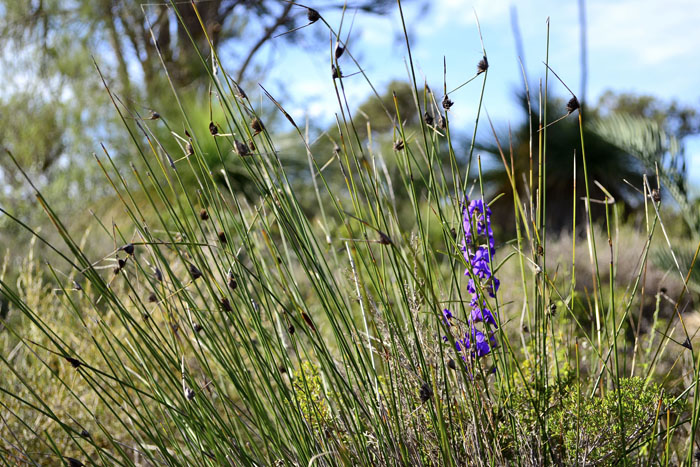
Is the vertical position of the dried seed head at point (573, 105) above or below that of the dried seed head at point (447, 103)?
below

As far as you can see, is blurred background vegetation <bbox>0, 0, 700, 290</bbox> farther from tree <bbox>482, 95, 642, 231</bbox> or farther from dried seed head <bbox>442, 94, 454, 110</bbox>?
dried seed head <bbox>442, 94, 454, 110</bbox>

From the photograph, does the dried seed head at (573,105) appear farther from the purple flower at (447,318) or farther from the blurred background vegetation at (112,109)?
the blurred background vegetation at (112,109)

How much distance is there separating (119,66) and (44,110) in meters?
1.31

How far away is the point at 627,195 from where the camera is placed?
9.65 m

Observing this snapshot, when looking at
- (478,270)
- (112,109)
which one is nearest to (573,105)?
(478,270)

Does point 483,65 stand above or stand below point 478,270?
above

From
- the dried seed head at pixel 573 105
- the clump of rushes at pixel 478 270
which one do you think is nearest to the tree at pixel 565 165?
the clump of rushes at pixel 478 270

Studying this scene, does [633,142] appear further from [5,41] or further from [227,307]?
[5,41]

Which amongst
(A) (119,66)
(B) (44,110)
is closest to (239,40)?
(A) (119,66)

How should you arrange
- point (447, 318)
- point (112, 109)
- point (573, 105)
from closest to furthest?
point (573, 105), point (447, 318), point (112, 109)

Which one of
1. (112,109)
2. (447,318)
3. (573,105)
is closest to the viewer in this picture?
(573,105)

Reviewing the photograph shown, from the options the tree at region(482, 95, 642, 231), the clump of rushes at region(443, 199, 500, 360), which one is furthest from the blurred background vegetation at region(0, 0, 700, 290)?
the clump of rushes at region(443, 199, 500, 360)

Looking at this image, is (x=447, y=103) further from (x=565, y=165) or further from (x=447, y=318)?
(x=565, y=165)

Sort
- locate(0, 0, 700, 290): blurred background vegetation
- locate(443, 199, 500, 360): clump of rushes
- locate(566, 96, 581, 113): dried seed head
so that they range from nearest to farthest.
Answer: locate(566, 96, 581, 113): dried seed head < locate(443, 199, 500, 360): clump of rushes < locate(0, 0, 700, 290): blurred background vegetation
